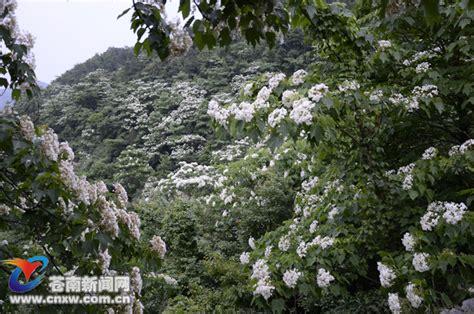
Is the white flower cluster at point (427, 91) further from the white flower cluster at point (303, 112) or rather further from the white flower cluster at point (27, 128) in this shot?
the white flower cluster at point (27, 128)

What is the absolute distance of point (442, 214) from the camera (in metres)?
2.48

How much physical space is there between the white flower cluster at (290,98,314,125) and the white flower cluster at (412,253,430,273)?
0.99 metres

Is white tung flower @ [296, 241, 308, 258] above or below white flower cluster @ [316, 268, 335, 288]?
above

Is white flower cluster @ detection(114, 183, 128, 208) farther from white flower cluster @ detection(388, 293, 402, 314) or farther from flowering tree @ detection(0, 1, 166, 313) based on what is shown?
white flower cluster @ detection(388, 293, 402, 314)

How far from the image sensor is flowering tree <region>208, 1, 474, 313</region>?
2423mm

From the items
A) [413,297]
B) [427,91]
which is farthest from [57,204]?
Answer: [427,91]

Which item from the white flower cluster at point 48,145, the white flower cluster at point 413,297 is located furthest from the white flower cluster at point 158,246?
the white flower cluster at point 413,297

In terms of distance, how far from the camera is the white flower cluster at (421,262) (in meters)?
2.38

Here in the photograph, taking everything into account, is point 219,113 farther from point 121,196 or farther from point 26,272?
point 26,272

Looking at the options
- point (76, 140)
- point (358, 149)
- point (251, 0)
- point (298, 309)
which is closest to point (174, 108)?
point (76, 140)

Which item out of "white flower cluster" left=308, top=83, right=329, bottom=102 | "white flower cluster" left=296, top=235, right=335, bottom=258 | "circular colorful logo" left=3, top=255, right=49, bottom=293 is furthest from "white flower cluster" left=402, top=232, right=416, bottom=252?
"circular colorful logo" left=3, top=255, right=49, bottom=293

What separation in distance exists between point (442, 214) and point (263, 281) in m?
1.16

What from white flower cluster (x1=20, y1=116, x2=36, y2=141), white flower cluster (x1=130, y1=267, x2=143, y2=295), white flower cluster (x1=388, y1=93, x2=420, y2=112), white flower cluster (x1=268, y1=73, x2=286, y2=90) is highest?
white flower cluster (x1=20, y1=116, x2=36, y2=141)

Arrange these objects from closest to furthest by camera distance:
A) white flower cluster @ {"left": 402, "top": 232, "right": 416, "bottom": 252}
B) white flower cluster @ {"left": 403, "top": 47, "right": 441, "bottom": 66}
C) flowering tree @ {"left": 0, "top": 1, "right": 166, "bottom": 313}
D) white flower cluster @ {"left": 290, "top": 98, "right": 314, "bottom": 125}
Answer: flowering tree @ {"left": 0, "top": 1, "right": 166, "bottom": 313} < white flower cluster @ {"left": 290, "top": 98, "right": 314, "bottom": 125} < white flower cluster @ {"left": 402, "top": 232, "right": 416, "bottom": 252} < white flower cluster @ {"left": 403, "top": 47, "right": 441, "bottom": 66}
